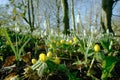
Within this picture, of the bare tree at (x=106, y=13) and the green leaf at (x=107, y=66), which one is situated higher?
the green leaf at (x=107, y=66)

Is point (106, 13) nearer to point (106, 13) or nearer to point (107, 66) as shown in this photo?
point (106, 13)

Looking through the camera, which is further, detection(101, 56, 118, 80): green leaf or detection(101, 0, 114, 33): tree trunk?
detection(101, 0, 114, 33): tree trunk

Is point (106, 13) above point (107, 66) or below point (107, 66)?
below

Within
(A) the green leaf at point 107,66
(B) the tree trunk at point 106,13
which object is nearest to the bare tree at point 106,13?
(B) the tree trunk at point 106,13

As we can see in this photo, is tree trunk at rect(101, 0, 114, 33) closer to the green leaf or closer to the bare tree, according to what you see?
the bare tree

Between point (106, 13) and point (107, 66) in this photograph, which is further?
point (106, 13)

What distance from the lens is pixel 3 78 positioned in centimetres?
139

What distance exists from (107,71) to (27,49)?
116 cm

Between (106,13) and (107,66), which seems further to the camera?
(106,13)

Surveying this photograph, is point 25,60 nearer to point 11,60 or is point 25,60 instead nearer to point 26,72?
point 11,60

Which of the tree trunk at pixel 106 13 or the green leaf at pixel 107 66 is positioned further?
the tree trunk at pixel 106 13

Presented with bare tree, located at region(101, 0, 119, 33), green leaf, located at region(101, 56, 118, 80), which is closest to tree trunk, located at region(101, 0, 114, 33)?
bare tree, located at region(101, 0, 119, 33)

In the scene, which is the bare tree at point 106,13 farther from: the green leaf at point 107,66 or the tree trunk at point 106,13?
the green leaf at point 107,66

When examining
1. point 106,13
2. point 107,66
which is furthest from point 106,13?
point 107,66
